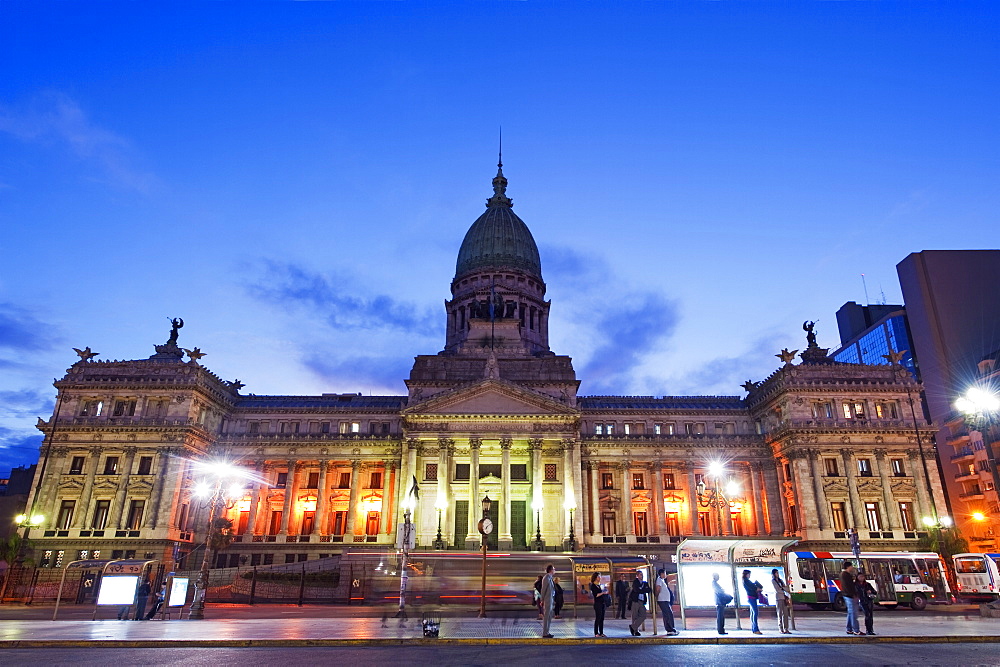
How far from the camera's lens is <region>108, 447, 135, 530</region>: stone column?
59062 mm

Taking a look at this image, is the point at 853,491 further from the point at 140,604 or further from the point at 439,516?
the point at 140,604

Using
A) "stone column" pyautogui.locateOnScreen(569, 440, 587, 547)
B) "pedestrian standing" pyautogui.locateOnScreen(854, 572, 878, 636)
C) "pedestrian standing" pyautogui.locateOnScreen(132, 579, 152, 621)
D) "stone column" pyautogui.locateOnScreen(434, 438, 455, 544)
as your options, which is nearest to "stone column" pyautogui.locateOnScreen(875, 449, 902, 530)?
"stone column" pyautogui.locateOnScreen(569, 440, 587, 547)

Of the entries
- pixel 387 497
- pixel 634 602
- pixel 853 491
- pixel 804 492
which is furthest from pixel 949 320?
pixel 634 602

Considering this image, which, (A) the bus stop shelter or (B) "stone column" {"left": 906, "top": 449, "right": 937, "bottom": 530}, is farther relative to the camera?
(B) "stone column" {"left": 906, "top": 449, "right": 937, "bottom": 530}

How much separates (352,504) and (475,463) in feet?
49.1

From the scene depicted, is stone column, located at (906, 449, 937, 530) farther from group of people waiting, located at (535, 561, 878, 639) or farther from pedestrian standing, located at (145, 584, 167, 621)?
pedestrian standing, located at (145, 584, 167, 621)

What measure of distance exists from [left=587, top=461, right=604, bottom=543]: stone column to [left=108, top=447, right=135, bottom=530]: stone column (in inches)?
1780

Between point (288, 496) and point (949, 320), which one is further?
point (949, 320)

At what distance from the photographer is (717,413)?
72.8 m

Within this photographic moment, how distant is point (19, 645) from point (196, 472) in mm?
47050

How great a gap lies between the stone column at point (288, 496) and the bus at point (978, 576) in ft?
178

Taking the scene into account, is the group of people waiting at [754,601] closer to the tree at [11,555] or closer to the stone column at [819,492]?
the stone column at [819,492]

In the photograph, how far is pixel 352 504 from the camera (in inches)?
2638

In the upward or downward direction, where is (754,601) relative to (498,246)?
downward
